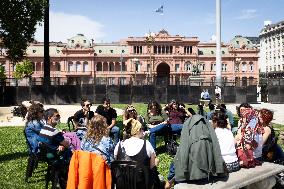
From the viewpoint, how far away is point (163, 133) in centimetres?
1112

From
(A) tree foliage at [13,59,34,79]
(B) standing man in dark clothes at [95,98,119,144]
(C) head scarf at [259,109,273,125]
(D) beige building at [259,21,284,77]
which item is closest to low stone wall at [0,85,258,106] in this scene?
(B) standing man in dark clothes at [95,98,119,144]

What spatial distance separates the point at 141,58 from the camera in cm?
9525

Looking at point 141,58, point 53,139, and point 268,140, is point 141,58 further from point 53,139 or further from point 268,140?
point 53,139

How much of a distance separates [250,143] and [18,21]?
1022 inches

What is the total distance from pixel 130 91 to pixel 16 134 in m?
23.1

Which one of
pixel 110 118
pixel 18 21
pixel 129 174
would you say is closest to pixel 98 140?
pixel 129 174

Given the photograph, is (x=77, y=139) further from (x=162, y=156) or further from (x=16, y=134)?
(x=16, y=134)

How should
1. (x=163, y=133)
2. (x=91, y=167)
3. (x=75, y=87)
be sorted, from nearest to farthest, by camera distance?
(x=91, y=167), (x=163, y=133), (x=75, y=87)

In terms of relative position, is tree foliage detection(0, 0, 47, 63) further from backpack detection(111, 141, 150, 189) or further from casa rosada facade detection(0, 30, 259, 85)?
casa rosada facade detection(0, 30, 259, 85)

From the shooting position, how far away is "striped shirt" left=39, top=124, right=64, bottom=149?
7.64 meters

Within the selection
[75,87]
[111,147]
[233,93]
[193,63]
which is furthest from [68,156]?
[193,63]

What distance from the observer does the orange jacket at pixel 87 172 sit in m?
6.02

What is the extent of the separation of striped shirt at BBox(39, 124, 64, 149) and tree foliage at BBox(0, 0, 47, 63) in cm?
2343

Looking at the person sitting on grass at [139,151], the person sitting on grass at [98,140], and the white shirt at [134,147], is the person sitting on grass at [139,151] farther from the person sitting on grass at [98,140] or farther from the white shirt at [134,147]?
the person sitting on grass at [98,140]
